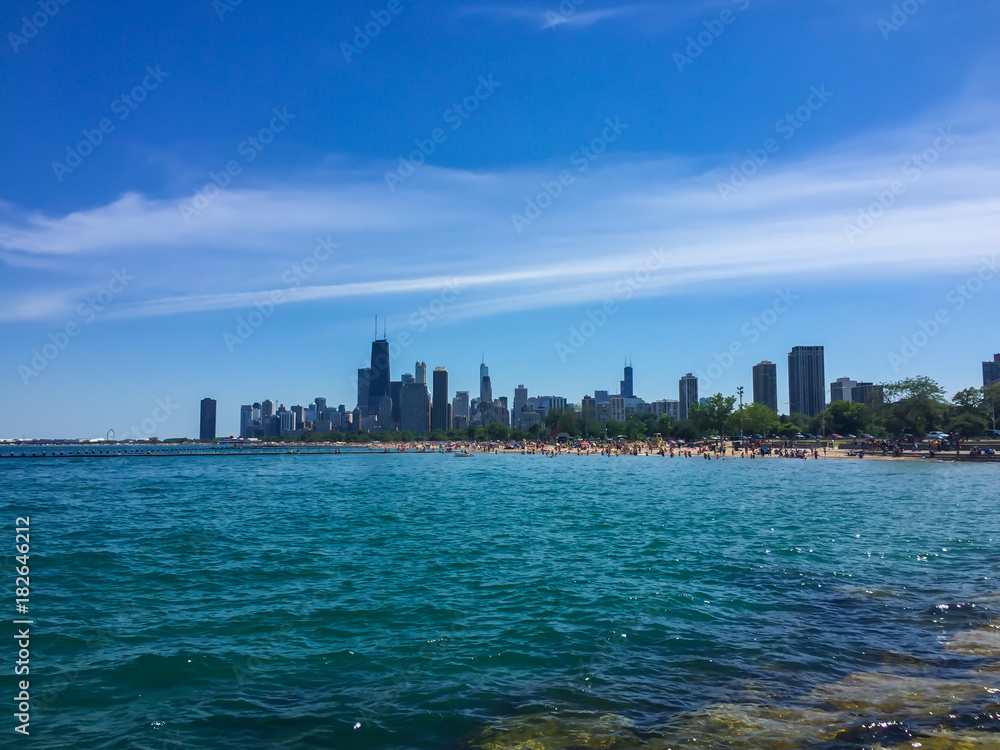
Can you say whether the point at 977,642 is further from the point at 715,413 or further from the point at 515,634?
the point at 715,413

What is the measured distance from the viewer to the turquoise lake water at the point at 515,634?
9031 mm

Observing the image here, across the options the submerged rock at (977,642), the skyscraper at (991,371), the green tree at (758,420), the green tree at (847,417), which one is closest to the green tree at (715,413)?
the green tree at (758,420)

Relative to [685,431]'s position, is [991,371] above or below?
above

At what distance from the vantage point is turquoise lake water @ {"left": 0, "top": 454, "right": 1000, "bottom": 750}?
9.03 meters

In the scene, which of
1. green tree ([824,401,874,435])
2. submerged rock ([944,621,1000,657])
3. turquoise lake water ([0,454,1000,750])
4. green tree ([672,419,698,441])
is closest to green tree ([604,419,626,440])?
green tree ([672,419,698,441])

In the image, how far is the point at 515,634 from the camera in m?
13.1

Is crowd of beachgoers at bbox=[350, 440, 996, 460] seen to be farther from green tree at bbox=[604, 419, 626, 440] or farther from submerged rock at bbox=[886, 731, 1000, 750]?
submerged rock at bbox=[886, 731, 1000, 750]

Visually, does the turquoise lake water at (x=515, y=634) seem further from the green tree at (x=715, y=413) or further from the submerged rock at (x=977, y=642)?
the green tree at (x=715, y=413)

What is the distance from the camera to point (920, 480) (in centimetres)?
5131

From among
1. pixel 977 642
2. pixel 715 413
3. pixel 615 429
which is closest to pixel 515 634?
pixel 977 642

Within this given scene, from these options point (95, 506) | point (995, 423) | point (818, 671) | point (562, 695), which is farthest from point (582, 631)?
point (995, 423)

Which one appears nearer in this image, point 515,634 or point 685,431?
point 515,634

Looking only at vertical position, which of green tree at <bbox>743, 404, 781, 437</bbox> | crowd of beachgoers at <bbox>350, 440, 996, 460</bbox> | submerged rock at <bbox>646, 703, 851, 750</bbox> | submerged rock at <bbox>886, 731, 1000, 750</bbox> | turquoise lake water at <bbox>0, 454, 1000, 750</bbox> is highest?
green tree at <bbox>743, 404, 781, 437</bbox>

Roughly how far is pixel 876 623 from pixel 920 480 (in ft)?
150
